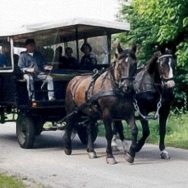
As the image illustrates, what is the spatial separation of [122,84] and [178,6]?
10.3m

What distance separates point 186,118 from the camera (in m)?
21.7

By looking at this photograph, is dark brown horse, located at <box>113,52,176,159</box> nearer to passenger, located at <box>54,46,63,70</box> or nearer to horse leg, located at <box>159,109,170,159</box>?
horse leg, located at <box>159,109,170,159</box>

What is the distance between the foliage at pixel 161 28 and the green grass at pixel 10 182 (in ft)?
31.2

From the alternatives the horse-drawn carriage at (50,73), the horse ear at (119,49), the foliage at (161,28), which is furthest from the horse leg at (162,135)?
the foliage at (161,28)

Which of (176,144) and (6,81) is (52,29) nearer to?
(6,81)

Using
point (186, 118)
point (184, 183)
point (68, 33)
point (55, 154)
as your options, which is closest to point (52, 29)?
point (68, 33)

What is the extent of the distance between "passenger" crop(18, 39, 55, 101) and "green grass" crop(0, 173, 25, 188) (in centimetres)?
374

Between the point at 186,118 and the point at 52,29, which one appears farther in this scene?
the point at 186,118

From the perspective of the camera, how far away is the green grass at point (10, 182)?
1062cm

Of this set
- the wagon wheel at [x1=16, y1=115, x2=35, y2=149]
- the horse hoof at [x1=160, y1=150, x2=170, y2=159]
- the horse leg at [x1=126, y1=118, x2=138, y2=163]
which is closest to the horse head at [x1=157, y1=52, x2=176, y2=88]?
the horse leg at [x1=126, y1=118, x2=138, y2=163]

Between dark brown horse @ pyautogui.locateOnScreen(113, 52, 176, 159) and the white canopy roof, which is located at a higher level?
the white canopy roof

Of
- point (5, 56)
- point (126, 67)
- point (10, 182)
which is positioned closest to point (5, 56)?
point (5, 56)

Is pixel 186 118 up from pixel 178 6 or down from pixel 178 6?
down

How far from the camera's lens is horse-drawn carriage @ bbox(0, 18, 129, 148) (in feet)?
49.2
